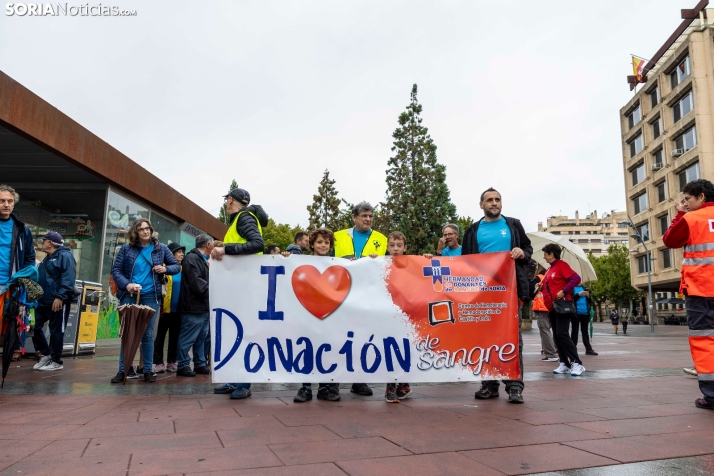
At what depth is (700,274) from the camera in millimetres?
5023

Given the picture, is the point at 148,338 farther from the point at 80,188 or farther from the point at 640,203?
the point at 640,203

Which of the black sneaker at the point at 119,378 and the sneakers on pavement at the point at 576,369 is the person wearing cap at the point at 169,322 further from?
the sneakers on pavement at the point at 576,369

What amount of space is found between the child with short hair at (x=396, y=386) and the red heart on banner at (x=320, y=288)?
61 centimetres

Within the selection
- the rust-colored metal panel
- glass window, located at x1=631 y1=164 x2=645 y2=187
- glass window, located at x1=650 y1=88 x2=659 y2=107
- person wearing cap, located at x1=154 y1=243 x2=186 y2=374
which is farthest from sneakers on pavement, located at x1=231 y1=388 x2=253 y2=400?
glass window, located at x1=631 y1=164 x2=645 y2=187

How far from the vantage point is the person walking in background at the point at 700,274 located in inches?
191

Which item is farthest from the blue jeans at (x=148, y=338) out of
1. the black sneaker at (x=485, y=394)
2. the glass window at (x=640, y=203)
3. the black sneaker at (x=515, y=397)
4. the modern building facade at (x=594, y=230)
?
the modern building facade at (x=594, y=230)

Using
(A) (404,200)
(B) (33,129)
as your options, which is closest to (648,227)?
(A) (404,200)

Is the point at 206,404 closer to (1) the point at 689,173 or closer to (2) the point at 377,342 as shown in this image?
(2) the point at 377,342

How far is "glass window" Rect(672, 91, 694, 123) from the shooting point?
144ft

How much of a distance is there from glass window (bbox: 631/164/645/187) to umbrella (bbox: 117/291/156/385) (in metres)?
55.6

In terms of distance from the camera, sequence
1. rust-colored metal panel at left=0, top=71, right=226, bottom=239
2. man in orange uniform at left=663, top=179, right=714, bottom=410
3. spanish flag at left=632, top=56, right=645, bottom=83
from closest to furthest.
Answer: man in orange uniform at left=663, top=179, right=714, bottom=410 < rust-colored metal panel at left=0, top=71, right=226, bottom=239 < spanish flag at left=632, top=56, right=645, bottom=83

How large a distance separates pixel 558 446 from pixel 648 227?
5448 cm

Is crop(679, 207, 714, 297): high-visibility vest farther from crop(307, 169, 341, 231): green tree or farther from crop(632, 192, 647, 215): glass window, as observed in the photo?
crop(632, 192, 647, 215): glass window

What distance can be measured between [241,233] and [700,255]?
4.40 m
